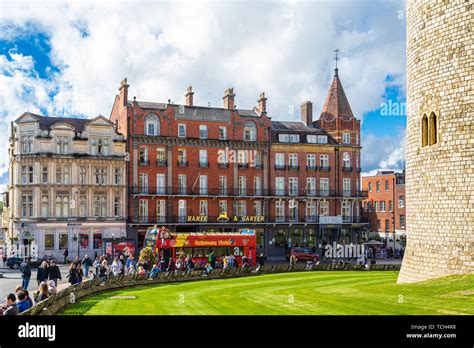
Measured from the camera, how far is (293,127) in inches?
2499

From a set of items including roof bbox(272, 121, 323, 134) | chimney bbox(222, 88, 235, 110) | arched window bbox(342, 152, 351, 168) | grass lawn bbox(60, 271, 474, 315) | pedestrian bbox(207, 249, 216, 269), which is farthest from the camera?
arched window bbox(342, 152, 351, 168)

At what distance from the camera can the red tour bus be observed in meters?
41.2

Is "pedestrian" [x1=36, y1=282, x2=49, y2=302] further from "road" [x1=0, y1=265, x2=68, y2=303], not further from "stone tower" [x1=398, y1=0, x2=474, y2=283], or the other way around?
"stone tower" [x1=398, y1=0, x2=474, y2=283]

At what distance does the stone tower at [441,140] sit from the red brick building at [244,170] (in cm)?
3466

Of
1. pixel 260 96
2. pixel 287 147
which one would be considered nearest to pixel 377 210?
pixel 287 147

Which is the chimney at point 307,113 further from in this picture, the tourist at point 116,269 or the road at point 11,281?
the tourist at point 116,269

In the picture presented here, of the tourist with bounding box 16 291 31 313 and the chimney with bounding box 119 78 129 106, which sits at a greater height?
the chimney with bounding box 119 78 129 106

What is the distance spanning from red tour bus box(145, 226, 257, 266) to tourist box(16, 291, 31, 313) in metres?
25.7

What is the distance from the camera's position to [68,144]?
52875 mm

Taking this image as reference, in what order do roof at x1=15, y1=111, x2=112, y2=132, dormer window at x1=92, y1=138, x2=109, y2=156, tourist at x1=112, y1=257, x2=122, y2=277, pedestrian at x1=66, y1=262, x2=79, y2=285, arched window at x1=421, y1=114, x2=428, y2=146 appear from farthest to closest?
dormer window at x1=92, y1=138, x2=109, y2=156 < roof at x1=15, y1=111, x2=112, y2=132 < tourist at x1=112, y1=257, x2=122, y2=277 < pedestrian at x1=66, y1=262, x2=79, y2=285 < arched window at x1=421, y1=114, x2=428, y2=146

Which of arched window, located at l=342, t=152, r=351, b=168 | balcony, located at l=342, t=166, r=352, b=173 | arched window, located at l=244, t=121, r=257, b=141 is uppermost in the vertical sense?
arched window, located at l=244, t=121, r=257, b=141

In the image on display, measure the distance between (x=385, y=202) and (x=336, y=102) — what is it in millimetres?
12066

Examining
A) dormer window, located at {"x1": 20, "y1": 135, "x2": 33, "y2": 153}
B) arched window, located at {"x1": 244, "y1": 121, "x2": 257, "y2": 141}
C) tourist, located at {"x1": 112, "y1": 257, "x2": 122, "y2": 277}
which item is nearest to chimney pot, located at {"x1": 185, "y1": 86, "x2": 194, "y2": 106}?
arched window, located at {"x1": 244, "y1": 121, "x2": 257, "y2": 141}
